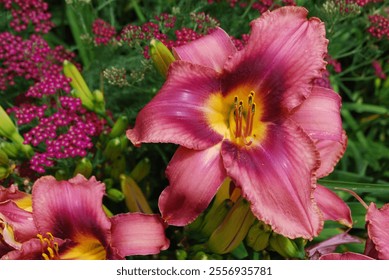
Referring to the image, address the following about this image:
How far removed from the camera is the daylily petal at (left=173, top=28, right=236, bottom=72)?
35.6 inches

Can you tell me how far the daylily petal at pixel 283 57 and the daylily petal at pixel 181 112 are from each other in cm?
5

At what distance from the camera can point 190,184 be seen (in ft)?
2.69

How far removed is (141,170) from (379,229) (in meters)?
0.49

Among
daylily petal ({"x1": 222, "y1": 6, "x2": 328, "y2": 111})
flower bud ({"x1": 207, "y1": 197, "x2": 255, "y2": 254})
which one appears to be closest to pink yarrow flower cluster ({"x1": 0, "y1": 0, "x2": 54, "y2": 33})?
daylily petal ({"x1": 222, "y1": 6, "x2": 328, "y2": 111})

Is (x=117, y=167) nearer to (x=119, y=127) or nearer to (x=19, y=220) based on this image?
(x=119, y=127)

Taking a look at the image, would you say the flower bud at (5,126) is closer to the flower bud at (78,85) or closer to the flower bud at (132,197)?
the flower bud at (78,85)

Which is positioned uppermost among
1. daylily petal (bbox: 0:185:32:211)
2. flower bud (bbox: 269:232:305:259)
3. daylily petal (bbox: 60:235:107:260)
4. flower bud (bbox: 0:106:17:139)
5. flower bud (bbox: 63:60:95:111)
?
flower bud (bbox: 63:60:95:111)

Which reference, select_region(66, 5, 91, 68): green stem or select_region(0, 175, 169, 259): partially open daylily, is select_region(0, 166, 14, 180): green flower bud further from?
select_region(66, 5, 91, 68): green stem

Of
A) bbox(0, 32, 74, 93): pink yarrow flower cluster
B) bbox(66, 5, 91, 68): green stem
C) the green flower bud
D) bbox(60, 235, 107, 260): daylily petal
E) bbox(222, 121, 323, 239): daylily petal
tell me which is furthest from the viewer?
bbox(66, 5, 91, 68): green stem

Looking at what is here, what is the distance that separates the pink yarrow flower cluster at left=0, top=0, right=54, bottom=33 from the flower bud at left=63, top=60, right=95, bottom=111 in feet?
0.77

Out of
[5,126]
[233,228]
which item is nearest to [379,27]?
[233,228]

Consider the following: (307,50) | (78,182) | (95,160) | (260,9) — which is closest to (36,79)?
(95,160)

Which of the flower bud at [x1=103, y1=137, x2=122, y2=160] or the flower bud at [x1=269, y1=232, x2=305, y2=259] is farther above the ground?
the flower bud at [x1=103, y1=137, x2=122, y2=160]
